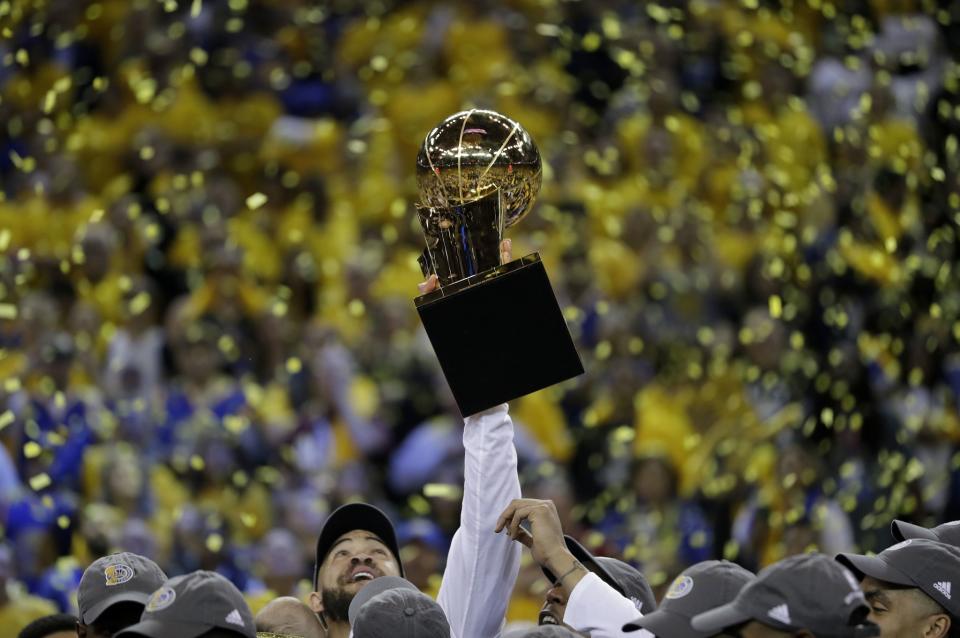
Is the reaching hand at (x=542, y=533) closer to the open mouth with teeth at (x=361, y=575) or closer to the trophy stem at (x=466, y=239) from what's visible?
the trophy stem at (x=466, y=239)

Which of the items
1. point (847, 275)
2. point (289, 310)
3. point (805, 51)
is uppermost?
point (805, 51)

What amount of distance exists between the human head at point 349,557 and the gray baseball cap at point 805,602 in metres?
0.95

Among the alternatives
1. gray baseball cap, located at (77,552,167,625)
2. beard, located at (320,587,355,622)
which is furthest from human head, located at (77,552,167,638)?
beard, located at (320,587,355,622)

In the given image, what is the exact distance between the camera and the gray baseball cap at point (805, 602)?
1.83 m

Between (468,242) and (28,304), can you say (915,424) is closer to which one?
(28,304)

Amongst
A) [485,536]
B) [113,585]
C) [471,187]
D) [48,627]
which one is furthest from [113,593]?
[471,187]

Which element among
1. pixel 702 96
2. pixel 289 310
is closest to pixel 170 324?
pixel 289 310

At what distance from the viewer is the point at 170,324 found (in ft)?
19.9

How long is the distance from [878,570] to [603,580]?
0.44 meters

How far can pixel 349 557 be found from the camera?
2.73 meters

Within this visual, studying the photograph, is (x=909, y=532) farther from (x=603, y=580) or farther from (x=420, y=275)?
(x=420, y=275)

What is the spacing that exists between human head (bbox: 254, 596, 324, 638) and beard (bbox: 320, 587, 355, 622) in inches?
4.6

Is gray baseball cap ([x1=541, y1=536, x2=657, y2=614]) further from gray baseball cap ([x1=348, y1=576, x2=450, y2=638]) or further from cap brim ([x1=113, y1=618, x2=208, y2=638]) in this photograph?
cap brim ([x1=113, y1=618, x2=208, y2=638])

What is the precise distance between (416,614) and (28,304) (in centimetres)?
426
